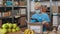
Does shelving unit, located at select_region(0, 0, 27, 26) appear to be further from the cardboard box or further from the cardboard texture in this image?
the cardboard box

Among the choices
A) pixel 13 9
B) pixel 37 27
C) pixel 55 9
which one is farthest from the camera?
pixel 13 9

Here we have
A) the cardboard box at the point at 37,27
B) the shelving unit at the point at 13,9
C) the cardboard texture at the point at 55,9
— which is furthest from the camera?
the shelving unit at the point at 13,9

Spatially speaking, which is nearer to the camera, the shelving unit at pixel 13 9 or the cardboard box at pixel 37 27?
the cardboard box at pixel 37 27

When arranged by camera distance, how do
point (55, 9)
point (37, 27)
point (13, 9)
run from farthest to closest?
point (13, 9) → point (55, 9) → point (37, 27)

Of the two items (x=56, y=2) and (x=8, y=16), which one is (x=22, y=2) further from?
(x=56, y=2)

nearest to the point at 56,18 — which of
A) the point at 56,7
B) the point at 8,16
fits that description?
the point at 56,7

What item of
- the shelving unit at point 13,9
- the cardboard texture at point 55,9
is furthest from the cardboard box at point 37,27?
the shelving unit at point 13,9

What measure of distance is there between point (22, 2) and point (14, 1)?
0.25m

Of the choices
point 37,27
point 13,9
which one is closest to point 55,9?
point 13,9

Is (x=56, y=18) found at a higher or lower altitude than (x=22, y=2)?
lower

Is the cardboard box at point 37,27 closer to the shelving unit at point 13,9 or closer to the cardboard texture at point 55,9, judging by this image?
the cardboard texture at point 55,9

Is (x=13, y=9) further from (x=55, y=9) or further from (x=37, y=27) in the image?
(x=37, y=27)

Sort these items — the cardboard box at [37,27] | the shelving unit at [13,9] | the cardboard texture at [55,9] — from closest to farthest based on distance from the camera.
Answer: the cardboard box at [37,27] → the cardboard texture at [55,9] → the shelving unit at [13,9]

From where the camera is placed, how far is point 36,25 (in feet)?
6.01
